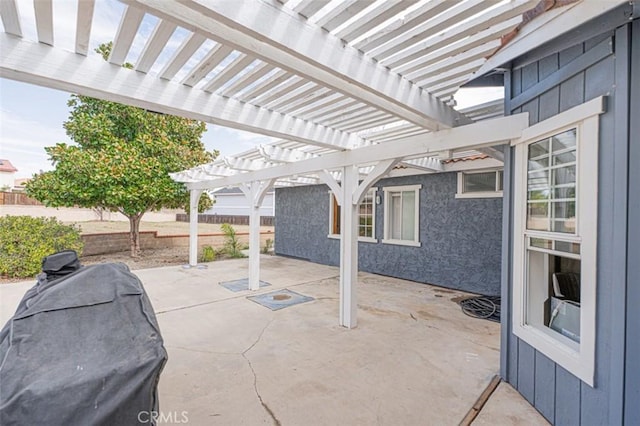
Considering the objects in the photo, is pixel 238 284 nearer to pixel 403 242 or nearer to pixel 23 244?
pixel 403 242

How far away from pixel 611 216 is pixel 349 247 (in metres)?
3.29

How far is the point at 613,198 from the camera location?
202 cm

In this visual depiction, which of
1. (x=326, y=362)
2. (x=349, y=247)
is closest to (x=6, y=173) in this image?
(x=349, y=247)

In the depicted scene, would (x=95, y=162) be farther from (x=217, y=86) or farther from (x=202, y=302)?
(x=217, y=86)

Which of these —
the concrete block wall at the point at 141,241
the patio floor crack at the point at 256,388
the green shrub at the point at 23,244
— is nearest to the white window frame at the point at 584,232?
the patio floor crack at the point at 256,388

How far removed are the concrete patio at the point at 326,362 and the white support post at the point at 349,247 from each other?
33 centimetres

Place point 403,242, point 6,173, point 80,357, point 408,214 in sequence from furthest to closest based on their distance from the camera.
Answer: point 6,173 < point 408,214 < point 403,242 < point 80,357

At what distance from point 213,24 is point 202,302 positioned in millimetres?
5298

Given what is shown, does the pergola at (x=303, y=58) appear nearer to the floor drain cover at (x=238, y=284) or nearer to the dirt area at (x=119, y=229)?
the floor drain cover at (x=238, y=284)

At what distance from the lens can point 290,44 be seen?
2.02 meters

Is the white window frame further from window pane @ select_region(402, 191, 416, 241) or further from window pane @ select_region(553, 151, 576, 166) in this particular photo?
window pane @ select_region(402, 191, 416, 241)

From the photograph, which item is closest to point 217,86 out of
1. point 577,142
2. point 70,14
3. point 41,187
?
point 70,14

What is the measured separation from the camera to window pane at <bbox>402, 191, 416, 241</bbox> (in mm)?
8203

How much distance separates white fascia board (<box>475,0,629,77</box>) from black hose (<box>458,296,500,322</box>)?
421 centimetres
